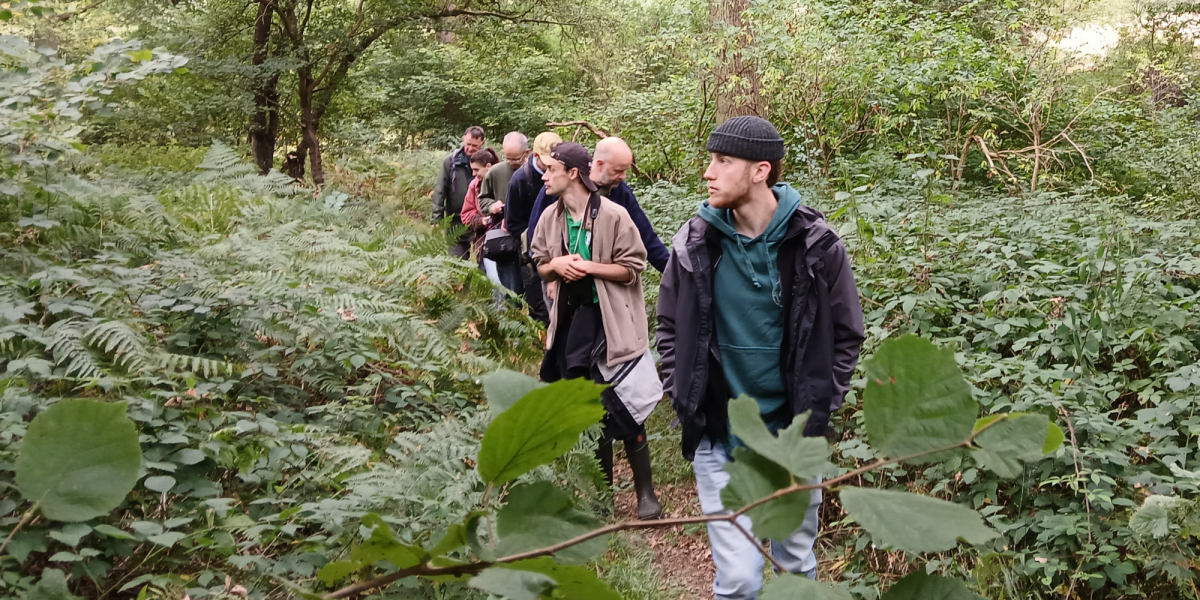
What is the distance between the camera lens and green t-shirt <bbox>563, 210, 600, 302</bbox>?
15.2 feet

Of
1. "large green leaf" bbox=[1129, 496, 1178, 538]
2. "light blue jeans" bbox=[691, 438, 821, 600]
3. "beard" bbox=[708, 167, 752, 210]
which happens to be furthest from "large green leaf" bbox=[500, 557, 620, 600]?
"large green leaf" bbox=[1129, 496, 1178, 538]

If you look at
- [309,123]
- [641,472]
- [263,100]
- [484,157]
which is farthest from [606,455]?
[309,123]

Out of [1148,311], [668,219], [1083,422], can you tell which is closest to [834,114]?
[668,219]

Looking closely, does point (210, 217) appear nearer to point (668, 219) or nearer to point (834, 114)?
point (668, 219)

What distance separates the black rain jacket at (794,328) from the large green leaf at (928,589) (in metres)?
2.32

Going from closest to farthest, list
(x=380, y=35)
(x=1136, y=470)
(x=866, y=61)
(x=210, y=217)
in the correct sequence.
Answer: (x=1136, y=470) < (x=210, y=217) < (x=866, y=61) < (x=380, y=35)

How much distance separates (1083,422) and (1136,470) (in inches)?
12.2

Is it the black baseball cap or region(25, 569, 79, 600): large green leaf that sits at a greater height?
region(25, 569, 79, 600): large green leaf

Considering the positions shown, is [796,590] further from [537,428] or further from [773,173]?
[773,173]

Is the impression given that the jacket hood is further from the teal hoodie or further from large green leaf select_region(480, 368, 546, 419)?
large green leaf select_region(480, 368, 546, 419)

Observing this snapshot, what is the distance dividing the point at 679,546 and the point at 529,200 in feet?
9.16

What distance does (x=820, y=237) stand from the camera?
285 centimetres

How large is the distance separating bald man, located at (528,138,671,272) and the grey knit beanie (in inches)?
70.2

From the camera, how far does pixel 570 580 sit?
50 centimetres
